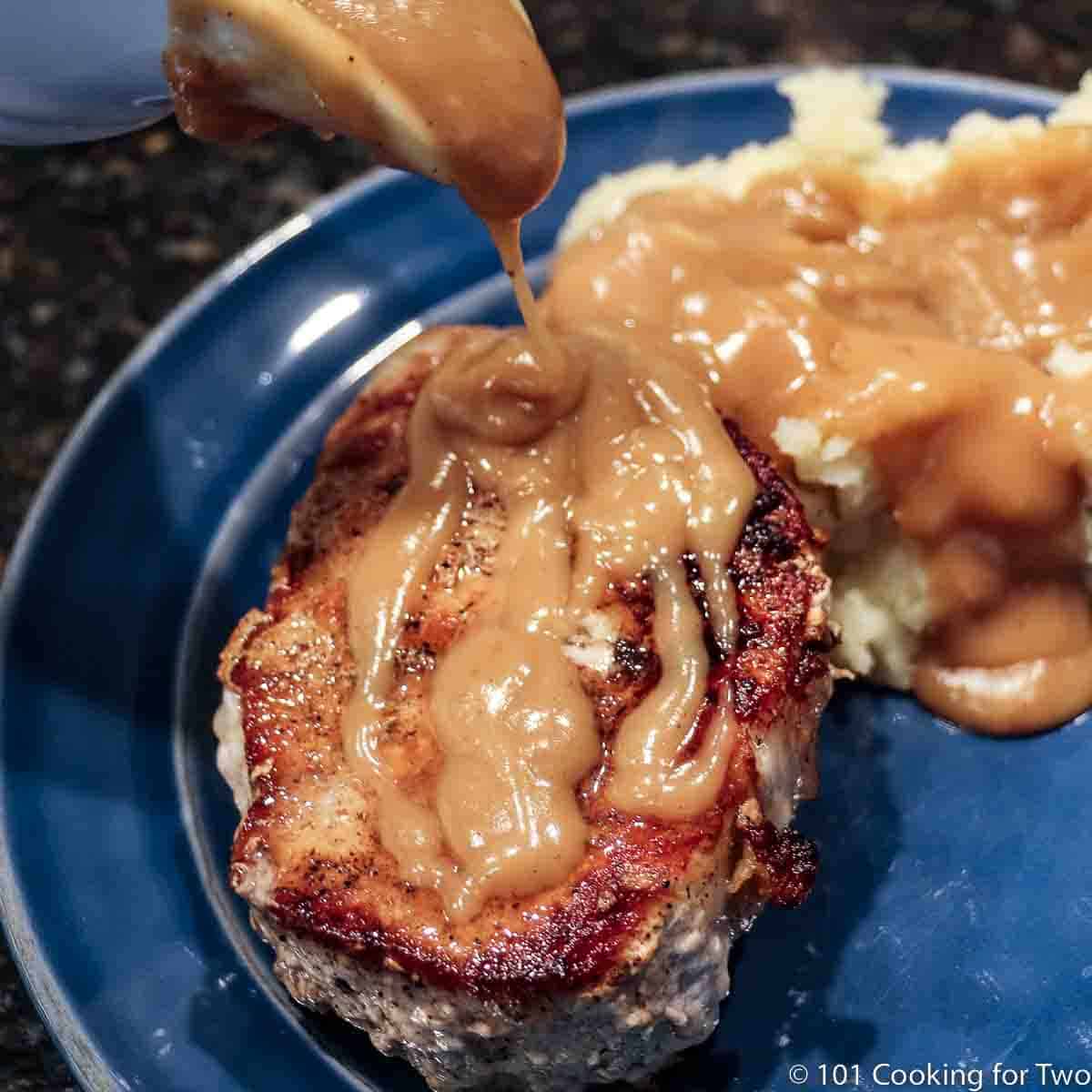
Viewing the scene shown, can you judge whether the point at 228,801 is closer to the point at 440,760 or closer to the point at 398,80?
the point at 440,760

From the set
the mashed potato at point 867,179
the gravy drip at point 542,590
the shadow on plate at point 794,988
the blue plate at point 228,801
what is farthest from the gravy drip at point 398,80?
the shadow on plate at point 794,988

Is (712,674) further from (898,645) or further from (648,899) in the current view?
(898,645)

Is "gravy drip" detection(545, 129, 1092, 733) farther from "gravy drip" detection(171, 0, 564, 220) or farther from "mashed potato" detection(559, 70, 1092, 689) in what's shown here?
"gravy drip" detection(171, 0, 564, 220)

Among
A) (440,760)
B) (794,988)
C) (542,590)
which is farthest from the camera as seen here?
(794,988)

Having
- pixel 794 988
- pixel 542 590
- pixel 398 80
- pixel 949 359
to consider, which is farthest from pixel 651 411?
pixel 794 988

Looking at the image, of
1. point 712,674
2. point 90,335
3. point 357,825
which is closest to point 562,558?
point 712,674

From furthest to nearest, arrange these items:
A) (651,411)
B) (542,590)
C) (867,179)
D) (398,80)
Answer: (867,179), (651,411), (542,590), (398,80)

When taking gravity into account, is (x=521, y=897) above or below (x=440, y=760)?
below
